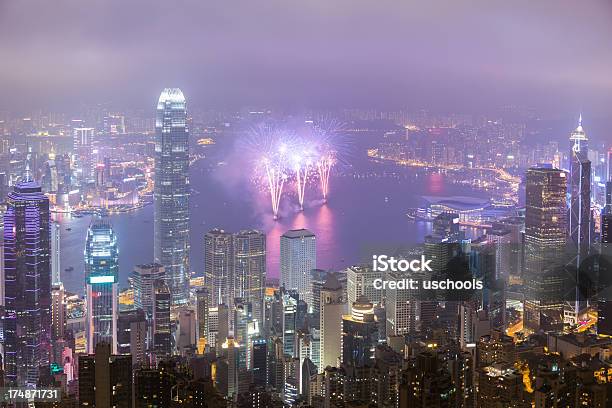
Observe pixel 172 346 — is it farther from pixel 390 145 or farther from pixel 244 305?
pixel 390 145

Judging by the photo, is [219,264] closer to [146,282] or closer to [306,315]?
[146,282]

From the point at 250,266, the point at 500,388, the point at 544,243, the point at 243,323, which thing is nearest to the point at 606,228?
the point at 544,243

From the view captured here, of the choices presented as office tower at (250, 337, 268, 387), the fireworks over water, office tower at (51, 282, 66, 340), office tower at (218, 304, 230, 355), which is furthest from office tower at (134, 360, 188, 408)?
the fireworks over water

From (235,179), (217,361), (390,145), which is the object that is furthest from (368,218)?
(217,361)

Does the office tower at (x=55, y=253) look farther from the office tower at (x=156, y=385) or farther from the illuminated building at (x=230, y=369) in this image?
the office tower at (x=156, y=385)

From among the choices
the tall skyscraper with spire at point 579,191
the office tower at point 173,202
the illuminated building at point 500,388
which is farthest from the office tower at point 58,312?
the tall skyscraper with spire at point 579,191

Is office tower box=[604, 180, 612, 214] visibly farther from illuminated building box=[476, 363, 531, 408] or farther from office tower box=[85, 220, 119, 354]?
office tower box=[85, 220, 119, 354]
